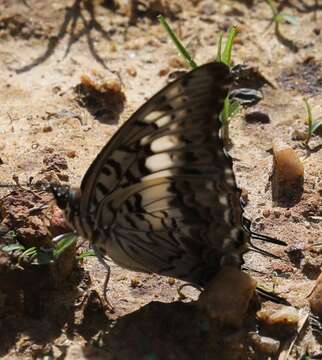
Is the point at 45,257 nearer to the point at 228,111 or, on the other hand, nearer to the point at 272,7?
the point at 228,111

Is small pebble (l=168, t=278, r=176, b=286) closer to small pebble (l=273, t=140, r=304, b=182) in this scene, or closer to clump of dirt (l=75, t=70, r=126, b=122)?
small pebble (l=273, t=140, r=304, b=182)

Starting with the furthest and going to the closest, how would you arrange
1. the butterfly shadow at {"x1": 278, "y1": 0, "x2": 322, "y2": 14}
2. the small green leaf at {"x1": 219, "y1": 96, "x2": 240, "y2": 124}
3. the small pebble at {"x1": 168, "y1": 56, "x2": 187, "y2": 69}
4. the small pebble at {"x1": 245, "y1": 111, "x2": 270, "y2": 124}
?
the butterfly shadow at {"x1": 278, "y1": 0, "x2": 322, "y2": 14} → the small pebble at {"x1": 168, "y1": 56, "x2": 187, "y2": 69} → the small pebble at {"x1": 245, "y1": 111, "x2": 270, "y2": 124} → the small green leaf at {"x1": 219, "y1": 96, "x2": 240, "y2": 124}

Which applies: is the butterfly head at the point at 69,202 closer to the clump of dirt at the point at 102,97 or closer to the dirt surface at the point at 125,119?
the dirt surface at the point at 125,119

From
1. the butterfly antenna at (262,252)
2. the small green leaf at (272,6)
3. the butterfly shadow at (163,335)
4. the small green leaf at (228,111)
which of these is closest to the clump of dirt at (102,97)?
the small green leaf at (228,111)

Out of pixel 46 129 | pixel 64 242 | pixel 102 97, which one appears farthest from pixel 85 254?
pixel 102 97

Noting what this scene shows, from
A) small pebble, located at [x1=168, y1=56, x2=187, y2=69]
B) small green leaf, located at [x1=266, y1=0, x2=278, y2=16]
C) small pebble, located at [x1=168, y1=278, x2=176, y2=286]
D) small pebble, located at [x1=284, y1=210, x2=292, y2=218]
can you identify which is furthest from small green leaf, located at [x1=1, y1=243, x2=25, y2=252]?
small green leaf, located at [x1=266, y1=0, x2=278, y2=16]
